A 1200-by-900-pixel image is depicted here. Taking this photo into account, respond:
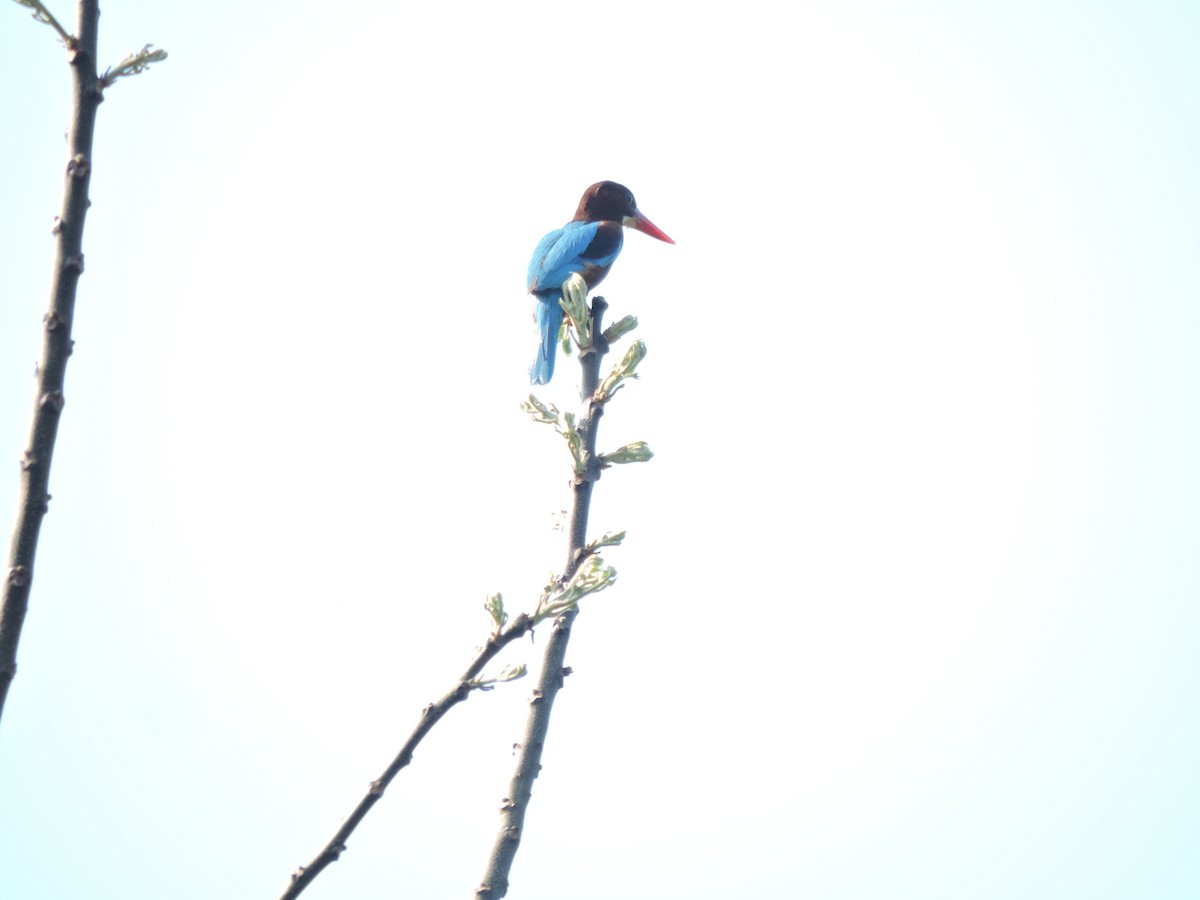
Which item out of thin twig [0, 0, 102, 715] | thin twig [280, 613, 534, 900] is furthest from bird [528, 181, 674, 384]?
thin twig [0, 0, 102, 715]

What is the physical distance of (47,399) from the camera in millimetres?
1531

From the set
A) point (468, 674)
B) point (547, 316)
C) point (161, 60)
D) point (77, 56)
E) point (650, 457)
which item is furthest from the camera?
point (547, 316)

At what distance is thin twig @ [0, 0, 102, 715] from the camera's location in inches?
59.7

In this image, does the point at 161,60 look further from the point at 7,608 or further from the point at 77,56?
the point at 7,608

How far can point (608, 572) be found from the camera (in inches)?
85.4

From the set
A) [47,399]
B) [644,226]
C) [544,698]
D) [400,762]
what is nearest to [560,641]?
[544,698]

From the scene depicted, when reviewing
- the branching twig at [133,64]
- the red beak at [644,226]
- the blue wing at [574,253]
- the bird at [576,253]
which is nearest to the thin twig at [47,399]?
the branching twig at [133,64]

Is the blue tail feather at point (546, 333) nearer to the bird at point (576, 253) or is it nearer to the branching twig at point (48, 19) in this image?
the bird at point (576, 253)

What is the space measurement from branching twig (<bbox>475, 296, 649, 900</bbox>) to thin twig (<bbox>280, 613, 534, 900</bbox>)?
24cm

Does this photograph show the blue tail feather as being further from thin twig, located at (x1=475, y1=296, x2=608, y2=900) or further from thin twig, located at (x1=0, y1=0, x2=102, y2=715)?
thin twig, located at (x1=0, y1=0, x2=102, y2=715)

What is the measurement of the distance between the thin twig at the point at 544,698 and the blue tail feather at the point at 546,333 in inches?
106

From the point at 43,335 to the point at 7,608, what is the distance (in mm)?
386

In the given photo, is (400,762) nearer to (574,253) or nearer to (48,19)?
(48,19)

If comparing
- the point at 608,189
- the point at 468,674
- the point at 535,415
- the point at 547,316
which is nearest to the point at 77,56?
the point at 468,674
